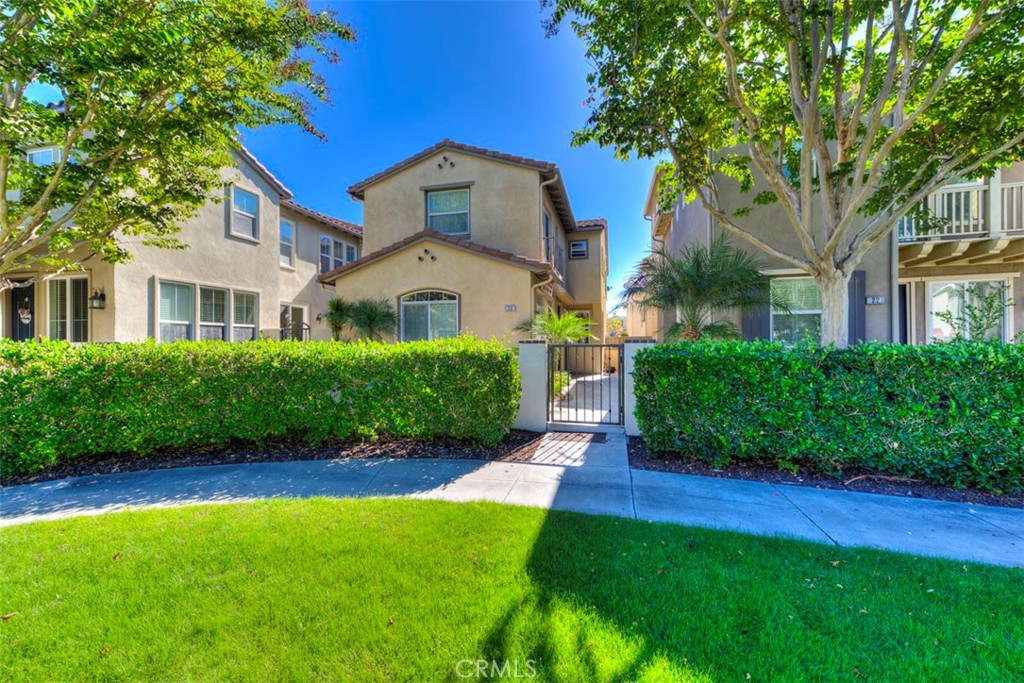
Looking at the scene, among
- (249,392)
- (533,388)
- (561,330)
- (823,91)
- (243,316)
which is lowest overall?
(533,388)

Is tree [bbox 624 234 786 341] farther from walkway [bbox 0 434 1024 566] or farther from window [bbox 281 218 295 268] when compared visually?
window [bbox 281 218 295 268]

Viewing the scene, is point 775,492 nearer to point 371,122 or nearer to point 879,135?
point 879,135

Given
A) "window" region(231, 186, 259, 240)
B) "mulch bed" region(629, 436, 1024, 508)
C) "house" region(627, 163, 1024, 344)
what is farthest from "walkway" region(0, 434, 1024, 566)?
"window" region(231, 186, 259, 240)

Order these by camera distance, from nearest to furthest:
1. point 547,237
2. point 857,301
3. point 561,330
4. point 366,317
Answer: point 857,301 < point 561,330 < point 366,317 < point 547,237

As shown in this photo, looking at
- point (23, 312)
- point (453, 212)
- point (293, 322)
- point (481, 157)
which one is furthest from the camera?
point (293, 322)

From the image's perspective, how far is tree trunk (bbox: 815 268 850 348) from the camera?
262 inches

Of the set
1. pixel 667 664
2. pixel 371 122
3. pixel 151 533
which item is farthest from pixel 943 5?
pixel 371 122

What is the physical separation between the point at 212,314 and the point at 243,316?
3.56 feet

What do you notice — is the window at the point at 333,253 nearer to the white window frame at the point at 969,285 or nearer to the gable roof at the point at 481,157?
the gable roof at the point at 481,157

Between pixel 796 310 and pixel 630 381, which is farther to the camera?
pixel 796 310

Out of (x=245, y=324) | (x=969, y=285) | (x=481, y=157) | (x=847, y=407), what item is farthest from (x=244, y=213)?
(x=969, y=285)

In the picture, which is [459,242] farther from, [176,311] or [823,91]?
[823,91]

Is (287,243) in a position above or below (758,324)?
above

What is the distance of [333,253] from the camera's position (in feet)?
60.7
